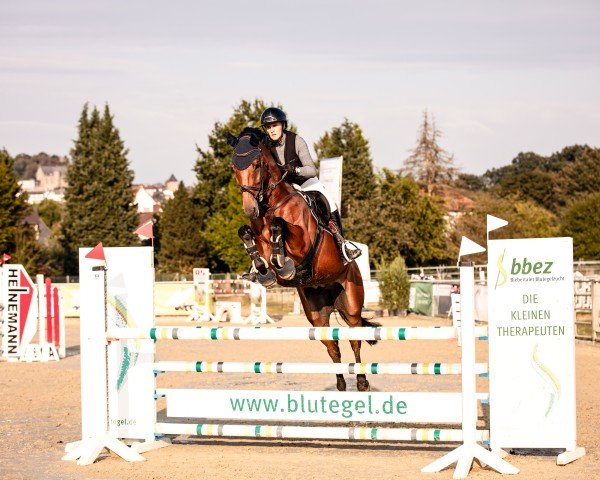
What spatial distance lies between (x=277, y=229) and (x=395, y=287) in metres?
20.6

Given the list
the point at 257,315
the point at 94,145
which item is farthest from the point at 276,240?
the point at 94,145

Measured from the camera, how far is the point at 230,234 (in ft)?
180

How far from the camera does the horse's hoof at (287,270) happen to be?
7.59m

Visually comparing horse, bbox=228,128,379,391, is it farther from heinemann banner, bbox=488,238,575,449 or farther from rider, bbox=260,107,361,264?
heinemann banner, bbox=488,238,575,449

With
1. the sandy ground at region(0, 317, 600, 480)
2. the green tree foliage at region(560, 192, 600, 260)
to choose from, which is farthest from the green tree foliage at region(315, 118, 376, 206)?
the sandy ground at region(0, 317, 600, 480)

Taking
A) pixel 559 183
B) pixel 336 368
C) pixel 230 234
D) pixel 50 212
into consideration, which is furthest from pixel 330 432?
pixel 50 212

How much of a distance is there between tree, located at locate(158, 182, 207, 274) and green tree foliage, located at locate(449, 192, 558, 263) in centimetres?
1626

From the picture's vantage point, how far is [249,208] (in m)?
7.33

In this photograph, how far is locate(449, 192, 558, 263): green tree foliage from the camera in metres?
53.0

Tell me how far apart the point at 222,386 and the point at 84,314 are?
14.7ft

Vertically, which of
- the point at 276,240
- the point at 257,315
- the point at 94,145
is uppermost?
the point at 94,145

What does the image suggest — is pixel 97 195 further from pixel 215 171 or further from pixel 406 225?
pixel 406 225

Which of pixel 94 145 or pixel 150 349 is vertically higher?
pixel 94 145

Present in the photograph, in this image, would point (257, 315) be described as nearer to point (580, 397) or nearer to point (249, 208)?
point (580, 397)
